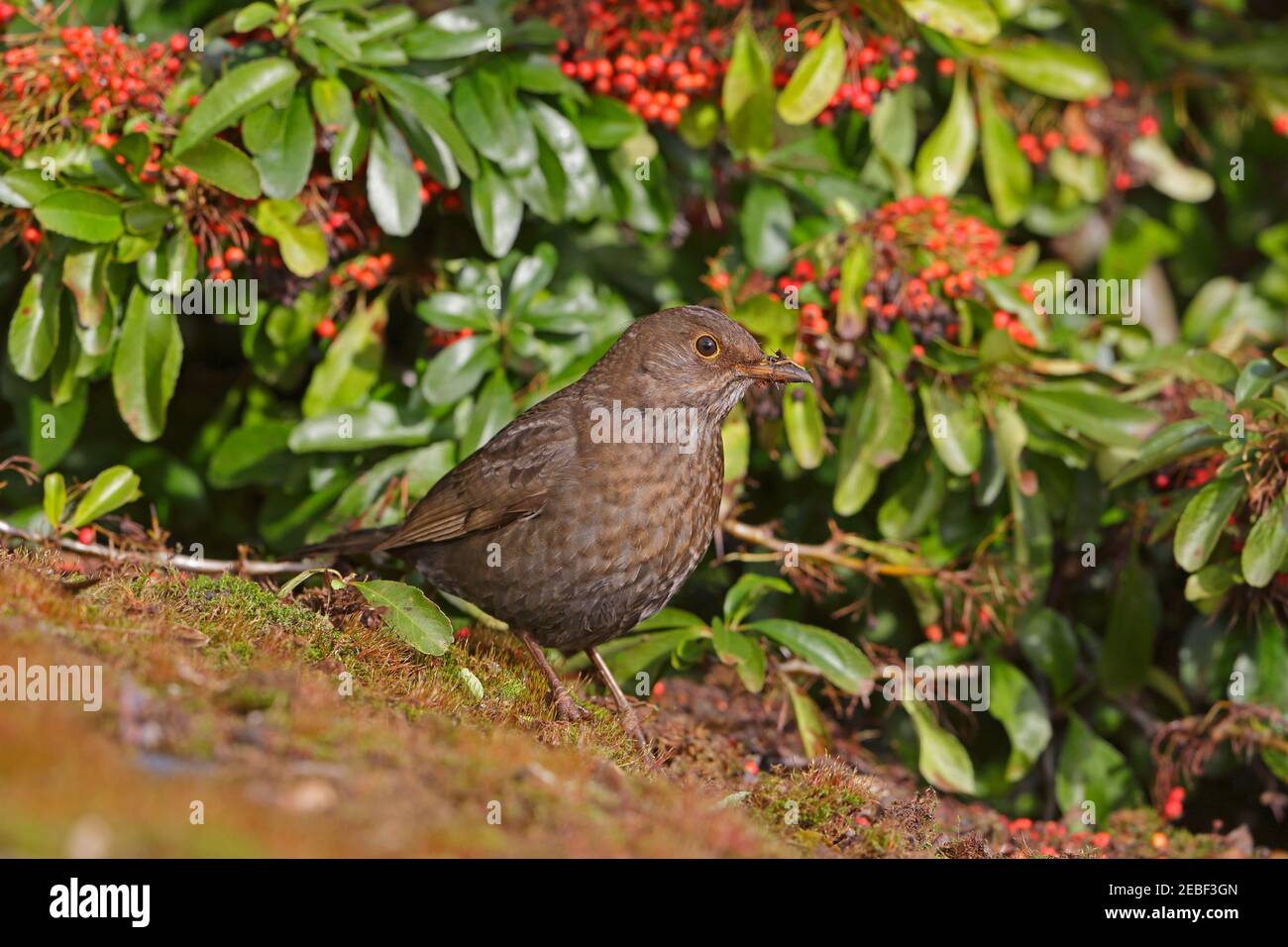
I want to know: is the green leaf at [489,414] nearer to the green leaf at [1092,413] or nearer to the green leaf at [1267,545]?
the green leaf at [1092,413]

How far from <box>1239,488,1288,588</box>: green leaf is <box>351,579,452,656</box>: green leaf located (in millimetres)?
3104

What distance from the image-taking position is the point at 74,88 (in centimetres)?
566

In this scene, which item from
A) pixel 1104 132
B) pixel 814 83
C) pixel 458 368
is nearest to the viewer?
pixel 458 368

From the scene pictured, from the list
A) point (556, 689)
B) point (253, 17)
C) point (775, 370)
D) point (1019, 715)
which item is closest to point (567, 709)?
point (556, 689)

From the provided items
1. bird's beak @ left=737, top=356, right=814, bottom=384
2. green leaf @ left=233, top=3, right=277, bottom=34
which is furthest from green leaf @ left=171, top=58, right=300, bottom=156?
bird's beak @ left=737, top=356, right=814, bottom=384

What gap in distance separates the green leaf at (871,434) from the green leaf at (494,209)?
174 centimetres

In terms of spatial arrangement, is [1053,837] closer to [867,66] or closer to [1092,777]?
[1092,777]

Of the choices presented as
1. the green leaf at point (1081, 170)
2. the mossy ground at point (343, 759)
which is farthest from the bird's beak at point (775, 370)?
the green leaf at point (1081, 170)

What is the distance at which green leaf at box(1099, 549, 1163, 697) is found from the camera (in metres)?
6.26

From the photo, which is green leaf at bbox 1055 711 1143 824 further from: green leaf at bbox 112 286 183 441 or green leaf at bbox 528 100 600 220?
green leaf at bbox 112 286 183 441

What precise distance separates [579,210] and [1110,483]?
2.70 meters

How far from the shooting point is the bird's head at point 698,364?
17.7 ft

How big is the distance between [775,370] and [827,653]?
120 centimetres

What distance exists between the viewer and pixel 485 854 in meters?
3.17
